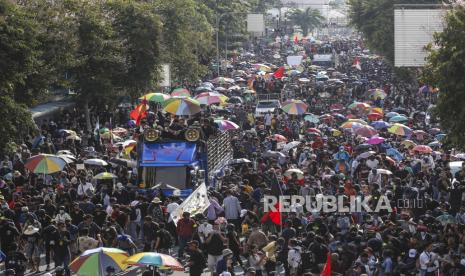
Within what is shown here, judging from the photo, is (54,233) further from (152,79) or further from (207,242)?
(152,79)

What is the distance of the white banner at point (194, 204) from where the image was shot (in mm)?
26072

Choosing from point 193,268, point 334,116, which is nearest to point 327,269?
point 193,268

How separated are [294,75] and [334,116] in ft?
114

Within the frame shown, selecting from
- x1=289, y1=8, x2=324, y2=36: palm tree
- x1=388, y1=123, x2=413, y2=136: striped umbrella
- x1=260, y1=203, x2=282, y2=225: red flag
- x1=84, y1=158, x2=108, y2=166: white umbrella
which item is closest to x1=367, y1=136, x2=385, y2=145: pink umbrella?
x1=388, y1=123, x2=413, y2=136: striped umbrella

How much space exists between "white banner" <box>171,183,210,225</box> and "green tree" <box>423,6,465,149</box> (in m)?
6.68

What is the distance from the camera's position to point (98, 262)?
66.3 feet

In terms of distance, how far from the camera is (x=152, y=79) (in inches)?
2221

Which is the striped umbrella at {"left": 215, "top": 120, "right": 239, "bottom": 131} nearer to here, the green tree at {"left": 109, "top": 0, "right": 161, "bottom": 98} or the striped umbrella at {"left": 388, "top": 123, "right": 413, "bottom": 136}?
the striped umbrella at {"left": 388, "top": 123, "right": 413, "bottom": 136}

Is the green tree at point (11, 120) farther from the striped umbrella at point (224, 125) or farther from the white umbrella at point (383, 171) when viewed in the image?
the white umbrella at point (383, 171)

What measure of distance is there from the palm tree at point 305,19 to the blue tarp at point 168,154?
158699 millimetres

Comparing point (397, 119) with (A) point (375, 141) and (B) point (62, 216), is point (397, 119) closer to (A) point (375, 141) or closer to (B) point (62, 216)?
(A) point (375, 141)

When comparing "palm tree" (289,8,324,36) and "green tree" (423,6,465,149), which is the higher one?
"green tree" (423,6,465,149)

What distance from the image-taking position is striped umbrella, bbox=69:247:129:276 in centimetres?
2016

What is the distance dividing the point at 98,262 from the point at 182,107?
17140mm
